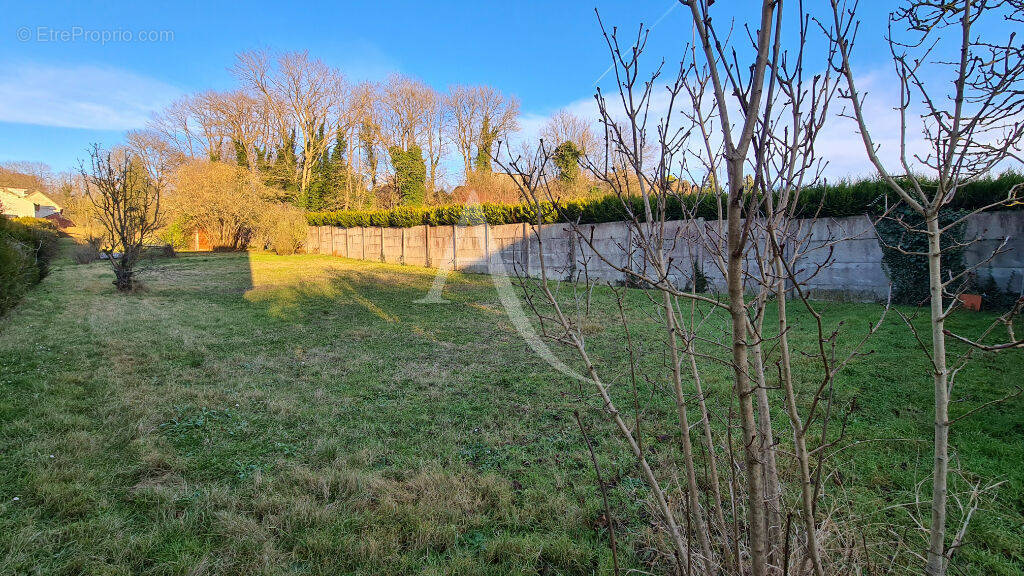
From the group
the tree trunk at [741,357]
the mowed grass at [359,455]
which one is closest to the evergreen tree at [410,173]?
the mowed grass at [359,455]

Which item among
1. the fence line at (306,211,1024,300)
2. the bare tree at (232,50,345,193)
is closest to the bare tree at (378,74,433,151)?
the bare tree at (232,50,345,193)

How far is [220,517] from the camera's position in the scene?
2.03 metres

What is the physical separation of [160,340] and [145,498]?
3.98m

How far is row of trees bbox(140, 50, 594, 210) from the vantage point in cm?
2247

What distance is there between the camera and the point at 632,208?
11.1 feet

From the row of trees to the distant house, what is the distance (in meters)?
11.9

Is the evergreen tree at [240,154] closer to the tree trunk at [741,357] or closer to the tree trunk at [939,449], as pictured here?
the tree trunk at [741,357]

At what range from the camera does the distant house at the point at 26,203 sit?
29.3m

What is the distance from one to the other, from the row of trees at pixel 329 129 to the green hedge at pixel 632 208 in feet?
16.2

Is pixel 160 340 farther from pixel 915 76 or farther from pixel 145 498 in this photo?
pixel 915 76

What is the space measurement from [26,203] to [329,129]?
2924 cm

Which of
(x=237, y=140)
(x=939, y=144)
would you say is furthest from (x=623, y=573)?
(x=237, y=140)

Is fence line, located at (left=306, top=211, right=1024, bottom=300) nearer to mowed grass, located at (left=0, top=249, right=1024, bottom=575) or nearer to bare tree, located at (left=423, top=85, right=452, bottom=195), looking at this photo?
mowed grass, located at (left=0, top=249, right=1024, bottom=575)

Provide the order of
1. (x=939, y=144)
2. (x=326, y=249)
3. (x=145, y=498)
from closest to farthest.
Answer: (x=939, y=144), (x=145, y=498), (x=326, y=249)
